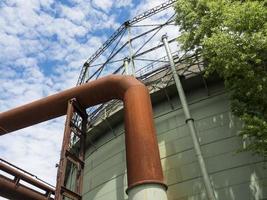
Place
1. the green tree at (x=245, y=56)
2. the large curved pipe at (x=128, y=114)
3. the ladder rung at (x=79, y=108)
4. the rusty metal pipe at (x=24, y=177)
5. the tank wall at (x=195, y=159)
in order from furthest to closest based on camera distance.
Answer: the rusty metal pipe at (x=24, y=177)
the ladder rung at (x=79, y=108)
the tank wall at (x=195, y=159)
the large curved pipe at (x=128, y=114)
the green tree at (x=245, y=56)

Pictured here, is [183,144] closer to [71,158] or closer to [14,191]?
[71,158]

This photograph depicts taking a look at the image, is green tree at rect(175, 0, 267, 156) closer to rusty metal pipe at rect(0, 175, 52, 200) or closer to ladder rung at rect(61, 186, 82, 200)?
ladder rung at rect(61, 186, 82, 200)

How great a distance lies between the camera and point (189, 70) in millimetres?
14703

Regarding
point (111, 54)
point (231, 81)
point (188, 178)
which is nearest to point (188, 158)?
point (188, 178)

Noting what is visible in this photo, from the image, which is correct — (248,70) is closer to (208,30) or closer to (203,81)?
(208,30)

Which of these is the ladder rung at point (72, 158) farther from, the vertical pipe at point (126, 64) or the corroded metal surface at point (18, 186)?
the vertical pipe at point (126, 64)

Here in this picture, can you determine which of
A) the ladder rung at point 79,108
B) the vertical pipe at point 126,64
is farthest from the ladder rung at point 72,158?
the vertical pipe at point 126,64

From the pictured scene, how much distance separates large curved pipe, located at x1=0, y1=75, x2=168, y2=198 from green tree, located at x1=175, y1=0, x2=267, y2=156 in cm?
270

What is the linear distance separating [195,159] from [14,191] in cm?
837

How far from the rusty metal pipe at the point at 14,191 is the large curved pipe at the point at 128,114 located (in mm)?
2236

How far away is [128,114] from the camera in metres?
11.4

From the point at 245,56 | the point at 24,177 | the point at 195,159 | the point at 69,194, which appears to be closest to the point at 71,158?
the point at 69,194

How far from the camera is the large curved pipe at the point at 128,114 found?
1009 centimetres

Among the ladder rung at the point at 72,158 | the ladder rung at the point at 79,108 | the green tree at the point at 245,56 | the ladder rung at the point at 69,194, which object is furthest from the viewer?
the ladder rung at the point at 79,108
